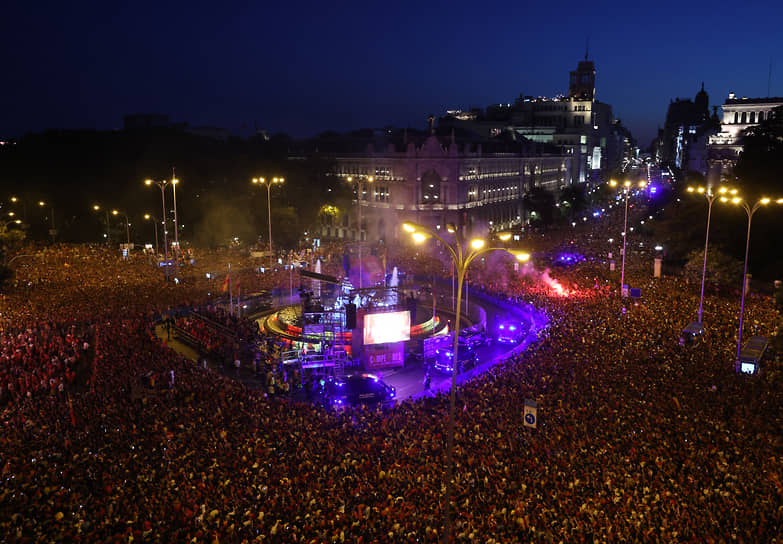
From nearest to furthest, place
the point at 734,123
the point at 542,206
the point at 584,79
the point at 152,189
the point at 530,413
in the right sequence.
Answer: the point at 530,413 < the point at 152,189 < the point at 542,206 < the point at 734,123 < the point at 584,79

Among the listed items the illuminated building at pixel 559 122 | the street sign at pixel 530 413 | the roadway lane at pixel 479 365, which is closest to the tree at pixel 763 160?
the roadway lane at pixel 479 365

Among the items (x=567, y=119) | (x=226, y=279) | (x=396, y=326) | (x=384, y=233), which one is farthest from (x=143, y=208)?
(x=567, y=119)

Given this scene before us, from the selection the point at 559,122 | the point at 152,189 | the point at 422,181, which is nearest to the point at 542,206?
the point at 422,181

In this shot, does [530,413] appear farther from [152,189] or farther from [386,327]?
[152,189]

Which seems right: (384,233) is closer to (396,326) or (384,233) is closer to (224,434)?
(396,326)

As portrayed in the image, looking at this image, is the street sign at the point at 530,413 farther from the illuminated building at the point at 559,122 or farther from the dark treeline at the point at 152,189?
the illuminated building at the point at 559,122

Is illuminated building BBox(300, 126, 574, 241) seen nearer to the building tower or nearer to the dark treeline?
the dark treeline
